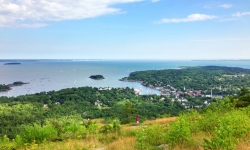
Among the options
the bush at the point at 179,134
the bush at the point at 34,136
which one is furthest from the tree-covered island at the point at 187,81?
the bush at the point at 179,134

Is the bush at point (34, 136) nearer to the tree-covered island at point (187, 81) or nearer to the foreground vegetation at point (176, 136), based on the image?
the foreground vegetation at point (176, 136)

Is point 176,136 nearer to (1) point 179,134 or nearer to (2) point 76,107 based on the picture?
(1) point 179,134

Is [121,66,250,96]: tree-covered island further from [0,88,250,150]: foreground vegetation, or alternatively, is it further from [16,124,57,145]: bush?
[16,124,57,145]: bush

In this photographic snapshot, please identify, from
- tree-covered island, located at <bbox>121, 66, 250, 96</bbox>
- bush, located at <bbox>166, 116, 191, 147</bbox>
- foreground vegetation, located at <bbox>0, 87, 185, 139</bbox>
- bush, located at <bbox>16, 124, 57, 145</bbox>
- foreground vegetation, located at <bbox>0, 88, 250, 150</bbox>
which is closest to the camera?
foreground vegetation, located at <bbox>0, 88, 250, 150</bbox>

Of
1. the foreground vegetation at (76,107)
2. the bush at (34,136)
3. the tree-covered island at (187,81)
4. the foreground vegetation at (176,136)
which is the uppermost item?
the foreground vegetation at (176,136)

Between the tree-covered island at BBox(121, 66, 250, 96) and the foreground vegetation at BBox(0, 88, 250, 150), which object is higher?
the foreground vegetation at BBox(0, 88, 250, 150)

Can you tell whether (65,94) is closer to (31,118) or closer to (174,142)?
(31,118)

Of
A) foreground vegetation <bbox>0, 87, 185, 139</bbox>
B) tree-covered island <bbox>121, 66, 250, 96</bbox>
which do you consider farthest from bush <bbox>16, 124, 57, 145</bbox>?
tree-covered island <bbox>121, 66, 250, 96</bbox>

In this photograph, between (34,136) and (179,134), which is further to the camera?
(34,136)

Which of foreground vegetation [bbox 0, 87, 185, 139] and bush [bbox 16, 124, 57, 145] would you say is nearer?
bush [bbox 16, 124, 57, 145]

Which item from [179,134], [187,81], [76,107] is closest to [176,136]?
[179,134]

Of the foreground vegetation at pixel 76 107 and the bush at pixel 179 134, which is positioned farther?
the foreground vegetation at pixel 76 107
